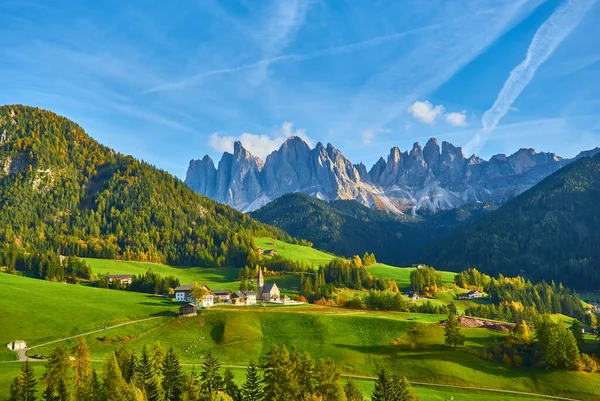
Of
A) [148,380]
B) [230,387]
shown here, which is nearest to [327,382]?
[230,387]

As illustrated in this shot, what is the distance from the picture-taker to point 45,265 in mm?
168750

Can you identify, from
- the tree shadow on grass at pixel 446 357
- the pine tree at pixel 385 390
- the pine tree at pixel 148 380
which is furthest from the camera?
the tree shadow on grass at pixel 446 357

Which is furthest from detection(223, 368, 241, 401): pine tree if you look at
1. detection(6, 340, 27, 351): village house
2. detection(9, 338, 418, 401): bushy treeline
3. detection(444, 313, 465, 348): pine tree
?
detection(6, 340, 27, 351): village house

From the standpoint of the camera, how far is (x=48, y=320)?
106688 millimetres

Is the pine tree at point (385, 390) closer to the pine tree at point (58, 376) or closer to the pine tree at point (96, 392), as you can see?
the pine tree at point (96, 392)

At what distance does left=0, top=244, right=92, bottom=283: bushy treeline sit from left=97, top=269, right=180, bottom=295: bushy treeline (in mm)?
12161

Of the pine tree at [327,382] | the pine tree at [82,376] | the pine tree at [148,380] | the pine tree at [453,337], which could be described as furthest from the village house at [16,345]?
the pine tree at [453,337]

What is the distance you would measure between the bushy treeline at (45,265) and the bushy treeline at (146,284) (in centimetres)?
1216

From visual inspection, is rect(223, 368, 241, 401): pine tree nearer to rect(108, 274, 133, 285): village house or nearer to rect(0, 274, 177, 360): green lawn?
rect(0, 274, 177, 360): green lawn

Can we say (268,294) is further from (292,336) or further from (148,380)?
(148,380)

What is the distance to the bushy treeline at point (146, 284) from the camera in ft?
529

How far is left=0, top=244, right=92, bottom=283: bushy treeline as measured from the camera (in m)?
164

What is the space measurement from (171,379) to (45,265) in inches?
5114

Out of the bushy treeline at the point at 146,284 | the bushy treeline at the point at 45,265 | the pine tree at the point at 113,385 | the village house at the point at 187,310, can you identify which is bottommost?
the pine tree at the point at 113,385
